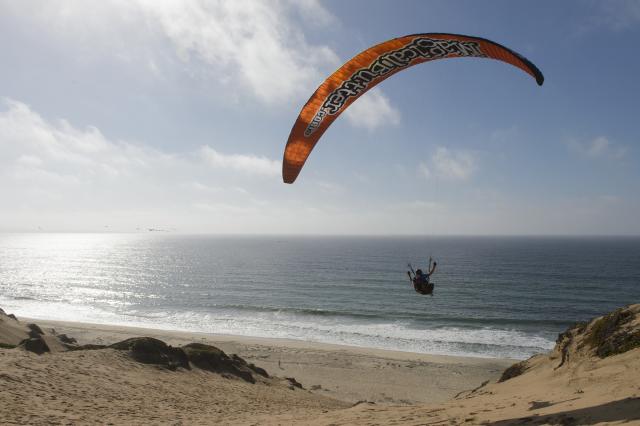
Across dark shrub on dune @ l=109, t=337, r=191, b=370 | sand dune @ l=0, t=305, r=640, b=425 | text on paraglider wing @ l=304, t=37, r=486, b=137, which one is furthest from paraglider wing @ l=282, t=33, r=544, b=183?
dark shrub on dune @ l=109, t=337, r=191, b=370

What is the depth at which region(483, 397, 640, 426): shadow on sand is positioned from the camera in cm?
587

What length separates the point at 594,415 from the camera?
244 inches

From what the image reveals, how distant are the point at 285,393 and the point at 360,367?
11128mm

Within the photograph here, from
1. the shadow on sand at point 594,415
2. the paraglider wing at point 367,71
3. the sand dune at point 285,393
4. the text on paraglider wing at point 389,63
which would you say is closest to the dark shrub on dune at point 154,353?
the sand dune at point 285,393

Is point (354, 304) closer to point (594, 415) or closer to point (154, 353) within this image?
point (154, 353)

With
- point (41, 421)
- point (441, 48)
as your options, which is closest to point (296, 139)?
point (441, 48)

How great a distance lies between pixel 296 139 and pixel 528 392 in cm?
901

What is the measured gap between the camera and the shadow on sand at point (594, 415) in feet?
19.3

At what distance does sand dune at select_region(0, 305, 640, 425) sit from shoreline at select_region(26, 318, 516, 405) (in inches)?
227

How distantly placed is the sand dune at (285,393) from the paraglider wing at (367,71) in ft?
20.3

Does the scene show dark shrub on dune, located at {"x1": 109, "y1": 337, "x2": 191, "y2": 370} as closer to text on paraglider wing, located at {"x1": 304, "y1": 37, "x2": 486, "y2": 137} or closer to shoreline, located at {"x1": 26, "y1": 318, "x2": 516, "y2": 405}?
shoreline, located at {"x1": 26, "y1": 318, "x2": 516, "y2": 405}

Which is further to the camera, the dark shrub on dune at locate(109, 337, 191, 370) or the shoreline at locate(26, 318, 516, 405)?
the shoreline at locate(26, 318, 516, 405)

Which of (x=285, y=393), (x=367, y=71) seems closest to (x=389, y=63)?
(x=367, y=71)

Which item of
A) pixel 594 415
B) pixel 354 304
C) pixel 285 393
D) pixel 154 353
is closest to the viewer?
pixel 594 415
